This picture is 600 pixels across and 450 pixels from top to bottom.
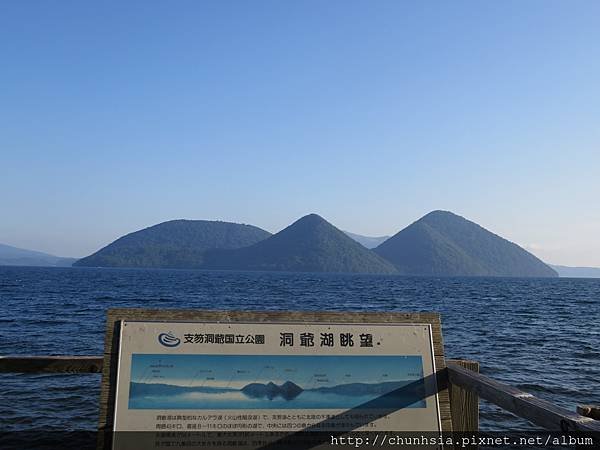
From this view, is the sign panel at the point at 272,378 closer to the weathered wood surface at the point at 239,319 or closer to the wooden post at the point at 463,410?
the weathered wood surface at the point at 239,319

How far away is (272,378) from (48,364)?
84.5 inches

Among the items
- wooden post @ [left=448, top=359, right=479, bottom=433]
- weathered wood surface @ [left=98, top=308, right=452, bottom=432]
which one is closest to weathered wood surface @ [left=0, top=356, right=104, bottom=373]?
weathered wood surface @ [left=98, top=308, right=452, bottom=432]

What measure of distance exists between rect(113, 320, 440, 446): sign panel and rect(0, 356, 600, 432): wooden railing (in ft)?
1.04

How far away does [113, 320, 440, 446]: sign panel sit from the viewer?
4.06 meters

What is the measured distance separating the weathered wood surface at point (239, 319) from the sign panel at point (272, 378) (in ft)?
0.18

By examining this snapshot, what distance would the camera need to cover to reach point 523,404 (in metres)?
3.76

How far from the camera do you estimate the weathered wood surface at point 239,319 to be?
4145mm

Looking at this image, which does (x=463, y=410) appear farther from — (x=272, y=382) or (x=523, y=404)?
(x=272, y=382)

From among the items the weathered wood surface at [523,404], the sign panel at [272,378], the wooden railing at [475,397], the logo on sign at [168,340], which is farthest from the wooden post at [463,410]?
the logo on sign at [168,340]

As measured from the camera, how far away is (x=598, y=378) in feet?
56.1

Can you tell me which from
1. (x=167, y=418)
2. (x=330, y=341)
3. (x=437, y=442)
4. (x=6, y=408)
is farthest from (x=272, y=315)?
(x=6, y=408)

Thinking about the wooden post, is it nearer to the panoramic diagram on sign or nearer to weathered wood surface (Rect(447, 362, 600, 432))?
A: weathered wood surface (Rect(447, 362, 600, 432))

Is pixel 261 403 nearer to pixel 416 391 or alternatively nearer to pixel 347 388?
pixel 347 388

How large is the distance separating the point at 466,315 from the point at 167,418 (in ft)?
126
